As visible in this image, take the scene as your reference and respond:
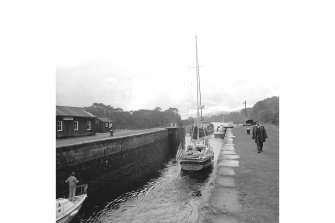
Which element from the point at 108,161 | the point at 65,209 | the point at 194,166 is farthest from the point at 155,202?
the point at 108,161

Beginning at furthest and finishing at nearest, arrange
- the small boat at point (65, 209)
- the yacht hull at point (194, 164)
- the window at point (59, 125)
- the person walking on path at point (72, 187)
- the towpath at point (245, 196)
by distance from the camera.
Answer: the yacht hull at point (194, 164) → the window at point (59, 125) → the person walking on path at point (72, 187) → the small boat at point (65, 209) → the towpath at point (245, 196)

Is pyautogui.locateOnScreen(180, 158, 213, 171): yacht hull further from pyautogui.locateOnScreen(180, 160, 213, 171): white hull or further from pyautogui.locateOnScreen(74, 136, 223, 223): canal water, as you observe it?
pyautogui.locateOnScreen(74, 136, 223, 223): canal water

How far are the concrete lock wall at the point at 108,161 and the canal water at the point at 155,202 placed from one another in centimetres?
176

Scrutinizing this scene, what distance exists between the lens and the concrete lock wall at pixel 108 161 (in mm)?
11927

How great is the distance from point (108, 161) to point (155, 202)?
7869mm

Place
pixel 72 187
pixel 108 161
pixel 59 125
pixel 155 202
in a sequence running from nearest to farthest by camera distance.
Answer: pixel 72 187 < pixel 155 202 < pixel 59 125 < pixel 108 161

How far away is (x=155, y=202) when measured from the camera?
10641 millimetres

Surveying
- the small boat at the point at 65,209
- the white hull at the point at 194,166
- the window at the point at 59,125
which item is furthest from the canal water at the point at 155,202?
the window at the point at 59,125

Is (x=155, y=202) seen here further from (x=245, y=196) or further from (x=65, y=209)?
(x=245, y=196)

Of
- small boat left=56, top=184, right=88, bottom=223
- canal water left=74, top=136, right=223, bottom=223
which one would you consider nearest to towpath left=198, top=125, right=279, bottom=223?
canal water left=74, top=136, right=223, bottom=223

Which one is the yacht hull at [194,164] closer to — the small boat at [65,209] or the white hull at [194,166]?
the white hull at [194,166]

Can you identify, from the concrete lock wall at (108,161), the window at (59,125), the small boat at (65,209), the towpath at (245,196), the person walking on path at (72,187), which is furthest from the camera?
the window at (59,125)
